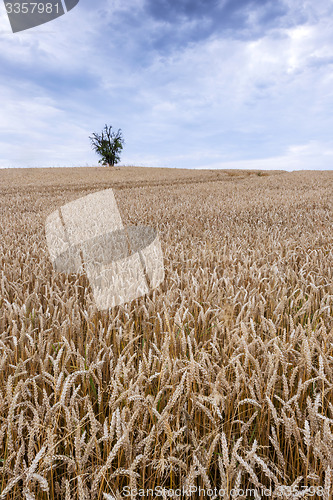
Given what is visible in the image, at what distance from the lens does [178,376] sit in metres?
1.24

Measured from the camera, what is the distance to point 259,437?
1.08 m

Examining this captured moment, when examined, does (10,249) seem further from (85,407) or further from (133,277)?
(85,407)

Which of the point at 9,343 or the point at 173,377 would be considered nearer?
the point at 173,377

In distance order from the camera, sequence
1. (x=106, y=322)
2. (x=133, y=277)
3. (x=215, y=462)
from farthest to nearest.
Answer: (x=133, y=277)
(x=106, y=322)
(x=215, y=462)

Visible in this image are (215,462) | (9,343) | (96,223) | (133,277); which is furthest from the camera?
(96,223)

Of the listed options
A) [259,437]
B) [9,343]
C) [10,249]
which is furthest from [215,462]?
[10,249]

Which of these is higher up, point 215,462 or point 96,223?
point 96,223

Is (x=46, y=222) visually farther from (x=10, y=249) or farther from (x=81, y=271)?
(x=81, y=271)

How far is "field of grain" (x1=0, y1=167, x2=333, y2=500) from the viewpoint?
88cm

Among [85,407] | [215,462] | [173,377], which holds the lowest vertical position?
[215,462]

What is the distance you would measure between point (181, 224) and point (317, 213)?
246 centimetres

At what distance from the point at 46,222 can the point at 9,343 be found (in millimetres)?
4102

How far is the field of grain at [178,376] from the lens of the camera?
0.88 m

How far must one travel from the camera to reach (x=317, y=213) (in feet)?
18.1
